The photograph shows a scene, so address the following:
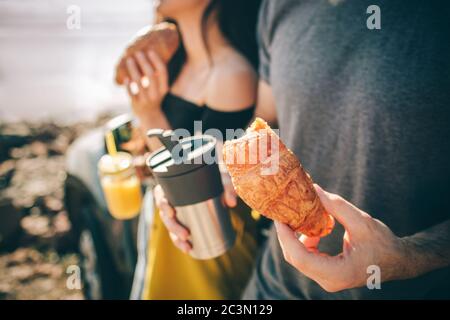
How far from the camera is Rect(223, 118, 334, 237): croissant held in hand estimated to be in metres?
1.11

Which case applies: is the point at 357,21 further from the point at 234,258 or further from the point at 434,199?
the point at 234,258

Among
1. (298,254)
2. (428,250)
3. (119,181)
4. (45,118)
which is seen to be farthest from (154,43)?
(45,118)

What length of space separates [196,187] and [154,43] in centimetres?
116

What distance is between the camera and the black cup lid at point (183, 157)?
127cm

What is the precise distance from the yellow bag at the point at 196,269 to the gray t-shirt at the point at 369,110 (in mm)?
272

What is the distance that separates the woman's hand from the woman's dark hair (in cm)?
40

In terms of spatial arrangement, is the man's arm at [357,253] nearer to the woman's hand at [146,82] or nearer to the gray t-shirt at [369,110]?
the gray t-shirt at [369,110]

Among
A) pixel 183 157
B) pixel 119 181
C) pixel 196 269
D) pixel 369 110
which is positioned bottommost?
pixel 196 269

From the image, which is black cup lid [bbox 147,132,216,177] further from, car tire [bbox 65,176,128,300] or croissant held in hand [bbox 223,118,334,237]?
car tire [bbox 65,176,128,300]

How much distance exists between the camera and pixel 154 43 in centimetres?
211

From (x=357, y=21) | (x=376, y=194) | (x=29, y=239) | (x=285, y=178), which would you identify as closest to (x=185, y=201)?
(x=285, y=178)

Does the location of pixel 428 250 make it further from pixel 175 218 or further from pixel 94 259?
pixel 94 259

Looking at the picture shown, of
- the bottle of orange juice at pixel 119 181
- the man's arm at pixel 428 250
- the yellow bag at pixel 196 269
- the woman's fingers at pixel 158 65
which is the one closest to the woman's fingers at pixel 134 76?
the woman's fingers at pixel 158 65
